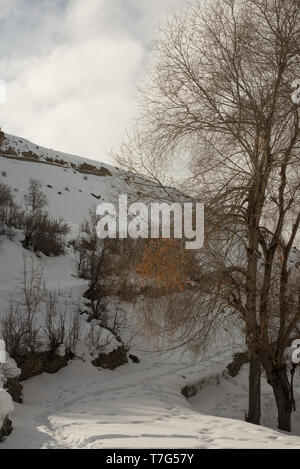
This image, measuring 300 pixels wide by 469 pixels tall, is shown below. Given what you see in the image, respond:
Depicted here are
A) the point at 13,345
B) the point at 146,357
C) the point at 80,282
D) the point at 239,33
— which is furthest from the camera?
the point at 80,282

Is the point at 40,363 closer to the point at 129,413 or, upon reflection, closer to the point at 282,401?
the point at 129,413

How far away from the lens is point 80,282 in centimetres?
2073

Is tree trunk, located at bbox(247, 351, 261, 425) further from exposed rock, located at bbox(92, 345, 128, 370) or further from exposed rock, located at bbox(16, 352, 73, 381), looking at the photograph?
exposed rock, located at bbox(92, 345, 128, 370)

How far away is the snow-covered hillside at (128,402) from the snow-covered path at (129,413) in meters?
0.01

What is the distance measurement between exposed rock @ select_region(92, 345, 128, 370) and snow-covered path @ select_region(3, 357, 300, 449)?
330 mm

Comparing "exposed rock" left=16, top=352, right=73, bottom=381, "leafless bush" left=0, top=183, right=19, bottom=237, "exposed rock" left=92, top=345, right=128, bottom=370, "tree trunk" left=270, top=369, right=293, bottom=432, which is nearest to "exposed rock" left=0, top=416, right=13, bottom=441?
"exposed rock" left=16, top=352, right=73, bottom=381

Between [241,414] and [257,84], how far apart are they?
364 inches

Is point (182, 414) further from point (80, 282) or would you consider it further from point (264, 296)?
point (80, 282)

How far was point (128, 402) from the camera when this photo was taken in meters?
9.46

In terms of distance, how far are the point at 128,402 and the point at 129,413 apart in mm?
1499

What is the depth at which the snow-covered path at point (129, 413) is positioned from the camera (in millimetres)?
5312

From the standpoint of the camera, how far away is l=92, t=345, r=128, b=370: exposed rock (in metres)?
13.8
